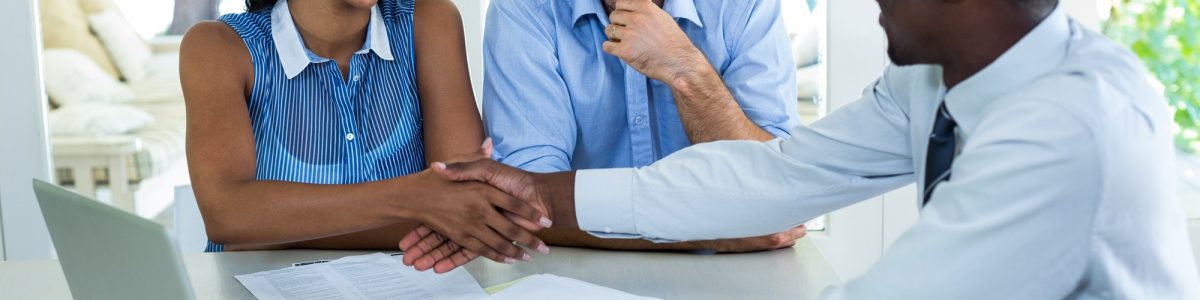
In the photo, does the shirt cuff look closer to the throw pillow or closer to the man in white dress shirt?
the man in white dress shirt

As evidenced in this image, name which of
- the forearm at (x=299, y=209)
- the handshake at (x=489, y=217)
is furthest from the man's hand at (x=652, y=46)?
the forearm at (x=299, y=209)

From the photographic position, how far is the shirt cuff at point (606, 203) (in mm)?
1629

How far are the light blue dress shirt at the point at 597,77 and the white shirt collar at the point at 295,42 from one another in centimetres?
20

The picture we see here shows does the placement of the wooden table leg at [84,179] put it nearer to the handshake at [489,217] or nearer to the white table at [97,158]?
the white table at [97,158]

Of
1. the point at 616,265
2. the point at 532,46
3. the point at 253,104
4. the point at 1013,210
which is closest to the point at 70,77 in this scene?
the point at 253,104

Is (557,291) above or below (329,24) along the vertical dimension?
below

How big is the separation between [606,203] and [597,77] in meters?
0.56

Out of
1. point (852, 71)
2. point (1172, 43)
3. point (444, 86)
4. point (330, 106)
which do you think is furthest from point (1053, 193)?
point (1172, 43)

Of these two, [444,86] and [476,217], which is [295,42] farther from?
[476,217]

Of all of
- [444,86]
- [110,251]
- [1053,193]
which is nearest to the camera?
[1053,193]

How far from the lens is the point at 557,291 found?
61.2 inches

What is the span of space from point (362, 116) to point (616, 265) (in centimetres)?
66

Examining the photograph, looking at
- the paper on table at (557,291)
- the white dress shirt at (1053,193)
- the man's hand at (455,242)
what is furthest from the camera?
the man's hand at (455,242)

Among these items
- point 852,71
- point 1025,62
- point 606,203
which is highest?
point 1025,62
